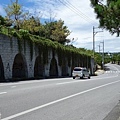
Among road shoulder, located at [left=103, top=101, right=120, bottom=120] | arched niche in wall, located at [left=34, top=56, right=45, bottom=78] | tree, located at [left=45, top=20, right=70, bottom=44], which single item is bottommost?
road shoulder, located at [left=103, top=101, right=120, bottom=120]

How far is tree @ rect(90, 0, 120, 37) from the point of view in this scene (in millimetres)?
10330

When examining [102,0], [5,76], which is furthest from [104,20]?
[5,76]

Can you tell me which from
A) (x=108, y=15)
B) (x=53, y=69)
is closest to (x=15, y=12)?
(x=53, y=69)

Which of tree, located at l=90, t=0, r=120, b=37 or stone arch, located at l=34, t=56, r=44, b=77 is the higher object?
tree, located at l=90, t=0, r=120, b=37

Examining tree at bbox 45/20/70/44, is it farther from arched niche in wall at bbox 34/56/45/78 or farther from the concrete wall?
arched niche in wall at bbox 34/56/45/78

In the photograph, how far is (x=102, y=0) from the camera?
36.3 feet

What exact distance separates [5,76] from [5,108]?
21240 millimetres

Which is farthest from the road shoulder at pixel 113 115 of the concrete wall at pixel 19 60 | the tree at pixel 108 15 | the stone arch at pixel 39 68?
the stone arch at pixel 39 68

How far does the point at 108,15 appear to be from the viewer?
10.9 metres

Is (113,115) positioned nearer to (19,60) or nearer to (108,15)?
(108,15)

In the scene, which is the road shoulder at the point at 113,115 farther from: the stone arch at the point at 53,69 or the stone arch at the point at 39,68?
the stone arch at the point at 53,69

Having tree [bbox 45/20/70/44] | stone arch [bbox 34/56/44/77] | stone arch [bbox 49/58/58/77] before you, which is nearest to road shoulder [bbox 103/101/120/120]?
stone arch [bbox 34/56/44/77]

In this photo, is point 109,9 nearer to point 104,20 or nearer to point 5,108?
point 104,20

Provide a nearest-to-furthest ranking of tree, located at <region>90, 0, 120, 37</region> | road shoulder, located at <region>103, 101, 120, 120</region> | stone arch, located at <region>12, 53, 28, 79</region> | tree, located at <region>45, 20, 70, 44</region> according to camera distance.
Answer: road shoulder, located at <region>103, 101, 120, 120</region>
tree, located at <region>90, 0, 120, 37</region>
stone arch, located at <region>12, 53, 28, 79</region>
tree, located at <region>45, 20, 70, 44</region>
